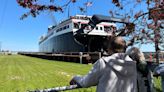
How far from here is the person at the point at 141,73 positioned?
4.01 metres

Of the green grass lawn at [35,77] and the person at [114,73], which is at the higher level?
the person at [114,73]

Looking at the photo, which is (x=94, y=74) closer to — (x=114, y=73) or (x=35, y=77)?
(x=114, y=73)

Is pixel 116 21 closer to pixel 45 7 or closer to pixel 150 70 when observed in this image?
pixel 150 70

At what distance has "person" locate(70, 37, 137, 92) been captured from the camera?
3.62 m

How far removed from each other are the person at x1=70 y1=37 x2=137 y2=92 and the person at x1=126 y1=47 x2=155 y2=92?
7.1 inches

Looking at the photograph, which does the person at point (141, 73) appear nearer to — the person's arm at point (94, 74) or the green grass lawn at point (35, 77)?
→ the person's arm at point (94, 74)

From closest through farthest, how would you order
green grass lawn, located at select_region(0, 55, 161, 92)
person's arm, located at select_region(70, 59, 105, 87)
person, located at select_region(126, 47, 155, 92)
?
person's arm, located at select_region(70, 59, 105, 87)
person, located at select_region(126, 47, 155, 92)
green grass lawn, located at select_region(0, 55, 161, 92)

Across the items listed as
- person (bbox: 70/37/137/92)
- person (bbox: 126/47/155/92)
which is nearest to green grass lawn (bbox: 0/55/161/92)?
person (bbox: 126/47/155/92)

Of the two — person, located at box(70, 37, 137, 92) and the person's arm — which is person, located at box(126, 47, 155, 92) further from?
the person's arm

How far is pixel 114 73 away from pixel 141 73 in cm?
53

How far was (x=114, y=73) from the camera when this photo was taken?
370cm

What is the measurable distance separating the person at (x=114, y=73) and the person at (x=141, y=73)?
0.59 ft

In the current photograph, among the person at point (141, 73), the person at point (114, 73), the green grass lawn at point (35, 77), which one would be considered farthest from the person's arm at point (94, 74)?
the green grass lawn at point (35, 77)

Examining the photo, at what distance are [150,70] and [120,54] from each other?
682 millimetres
